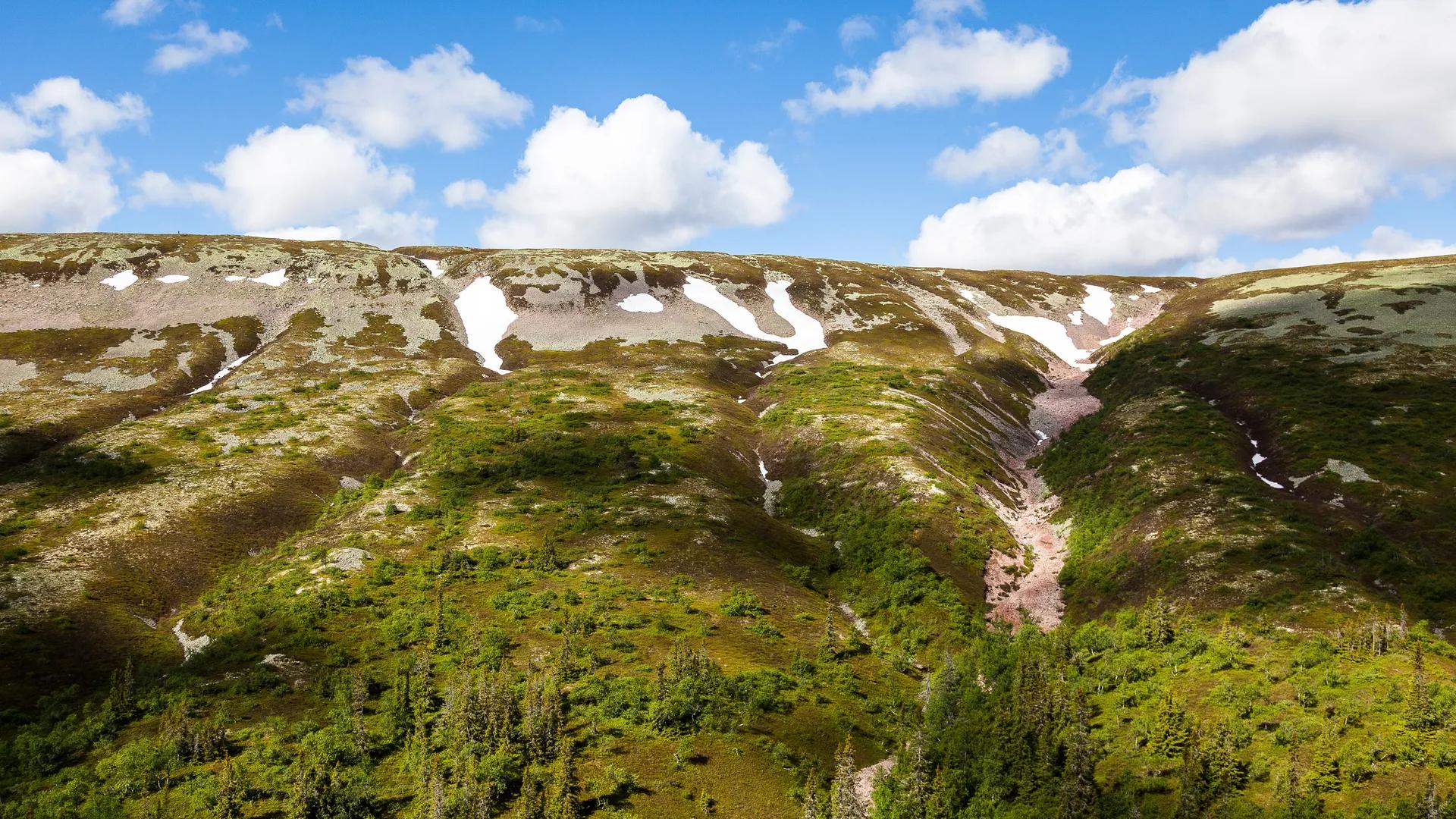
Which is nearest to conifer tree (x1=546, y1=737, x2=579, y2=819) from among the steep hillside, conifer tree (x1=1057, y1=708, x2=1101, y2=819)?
the steep hillside

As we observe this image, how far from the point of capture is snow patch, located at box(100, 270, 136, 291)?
124 meters

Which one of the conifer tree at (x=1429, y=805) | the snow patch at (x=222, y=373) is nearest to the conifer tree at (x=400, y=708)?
the conifer tree at (x=1429, y=805)

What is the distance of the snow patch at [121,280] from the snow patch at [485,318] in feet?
177

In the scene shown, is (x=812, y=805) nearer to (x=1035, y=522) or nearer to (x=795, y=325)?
(x=1035, y=522)

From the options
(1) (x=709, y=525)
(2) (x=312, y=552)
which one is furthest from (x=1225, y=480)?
(2) (x=312, y=552)

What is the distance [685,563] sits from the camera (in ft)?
157

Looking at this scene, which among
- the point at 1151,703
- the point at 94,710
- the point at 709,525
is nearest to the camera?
the point at 1151,703

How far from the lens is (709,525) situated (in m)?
53.0

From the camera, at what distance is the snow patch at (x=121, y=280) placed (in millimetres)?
123562

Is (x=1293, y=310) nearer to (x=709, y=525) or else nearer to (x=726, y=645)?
(x=709, y=525)

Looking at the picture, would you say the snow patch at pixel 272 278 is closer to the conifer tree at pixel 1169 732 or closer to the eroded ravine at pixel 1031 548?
the eroded ravine at pixel 1031 548

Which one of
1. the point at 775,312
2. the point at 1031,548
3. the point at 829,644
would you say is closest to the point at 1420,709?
the point at 829,644

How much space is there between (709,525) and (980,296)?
126052 millimetres

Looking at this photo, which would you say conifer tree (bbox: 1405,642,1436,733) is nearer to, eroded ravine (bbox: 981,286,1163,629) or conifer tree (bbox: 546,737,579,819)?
eroded ravine (bbox: 981,286,1163,629)
